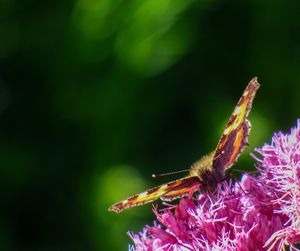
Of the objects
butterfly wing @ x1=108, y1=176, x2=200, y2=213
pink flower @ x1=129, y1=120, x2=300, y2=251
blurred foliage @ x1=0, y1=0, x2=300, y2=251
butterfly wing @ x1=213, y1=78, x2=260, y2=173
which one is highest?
blurred foliage @ x1=0, y1=0, x2=300, y2=251

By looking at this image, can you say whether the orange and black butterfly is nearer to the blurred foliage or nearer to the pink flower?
the pink flower

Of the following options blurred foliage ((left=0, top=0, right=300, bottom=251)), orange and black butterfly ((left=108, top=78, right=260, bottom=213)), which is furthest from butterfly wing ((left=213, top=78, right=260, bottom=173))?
blurred foliage ((left=0, top=0, right=300, bottom=251))

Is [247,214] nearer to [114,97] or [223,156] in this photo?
[223,156]

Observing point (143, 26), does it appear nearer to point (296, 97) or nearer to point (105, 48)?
point (105, 48)

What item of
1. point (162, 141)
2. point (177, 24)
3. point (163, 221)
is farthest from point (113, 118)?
point (163, 221)

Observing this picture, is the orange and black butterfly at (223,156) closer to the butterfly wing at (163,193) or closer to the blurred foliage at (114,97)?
the butterfly wing at (163,193)

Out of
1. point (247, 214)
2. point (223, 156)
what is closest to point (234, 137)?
point (223, 156)

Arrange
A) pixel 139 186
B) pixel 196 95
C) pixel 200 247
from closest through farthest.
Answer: pixel 200 247 → pixel 139 186 → pixel 196 95
